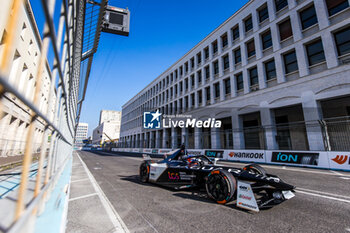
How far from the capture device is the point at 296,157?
10.0 meters

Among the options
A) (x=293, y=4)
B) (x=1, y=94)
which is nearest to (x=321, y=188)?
(x=1, y=94)

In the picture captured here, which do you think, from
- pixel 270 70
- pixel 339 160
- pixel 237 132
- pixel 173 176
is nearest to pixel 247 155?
pixel 237 132

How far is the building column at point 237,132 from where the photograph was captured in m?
16.8

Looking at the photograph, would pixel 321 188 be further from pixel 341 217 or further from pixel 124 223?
pixel 124 223

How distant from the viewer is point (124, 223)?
259cm

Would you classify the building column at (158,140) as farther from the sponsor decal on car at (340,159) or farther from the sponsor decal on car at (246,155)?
the sponsor decal on car at (340,159)

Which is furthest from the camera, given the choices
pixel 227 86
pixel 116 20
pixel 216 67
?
pixel 216 67

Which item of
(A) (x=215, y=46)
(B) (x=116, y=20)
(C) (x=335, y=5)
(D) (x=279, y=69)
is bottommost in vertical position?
(B) (x=116, y=20)

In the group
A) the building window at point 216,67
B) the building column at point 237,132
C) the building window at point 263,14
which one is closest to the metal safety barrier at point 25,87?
the building column at point 237,132

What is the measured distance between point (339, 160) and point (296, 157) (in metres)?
1.96

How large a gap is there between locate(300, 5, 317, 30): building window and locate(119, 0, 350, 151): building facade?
74 mm

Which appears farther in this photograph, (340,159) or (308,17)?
(308,17)

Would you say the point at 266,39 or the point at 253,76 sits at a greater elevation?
the point at 266,39

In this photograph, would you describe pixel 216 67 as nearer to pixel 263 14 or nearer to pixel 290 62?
pixel 263 14
